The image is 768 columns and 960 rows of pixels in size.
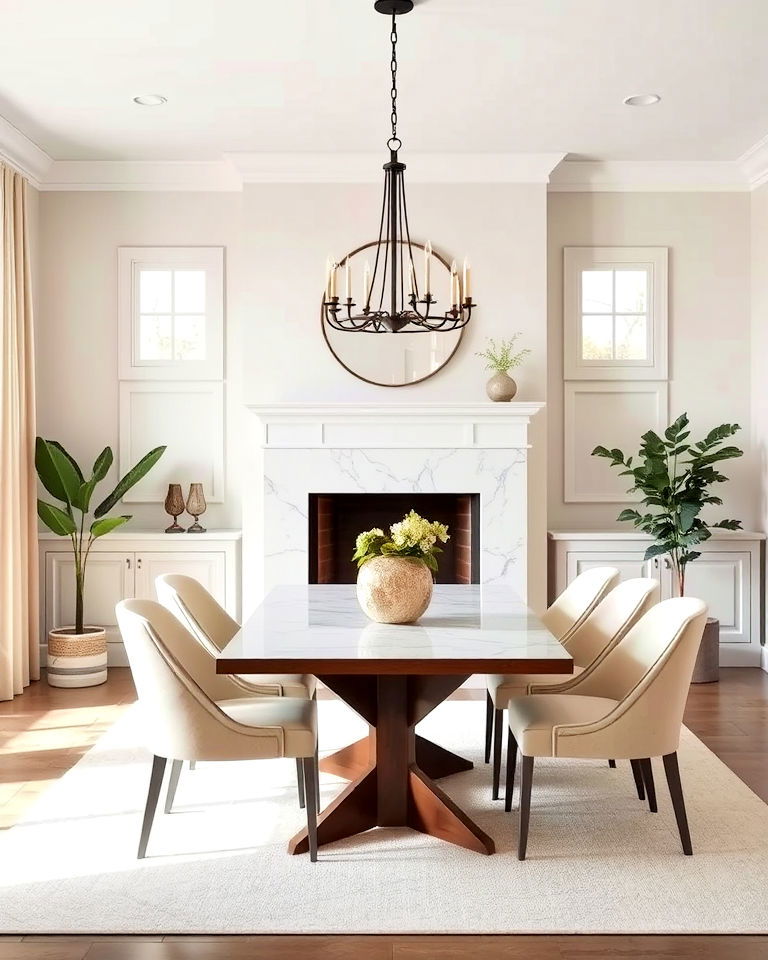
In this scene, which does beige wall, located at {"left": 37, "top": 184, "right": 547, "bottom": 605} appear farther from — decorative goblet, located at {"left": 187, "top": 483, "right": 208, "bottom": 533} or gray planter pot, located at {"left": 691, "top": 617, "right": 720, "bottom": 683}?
gray planter pot, located at {"left": 691, "top": 617, "right": 720, "bottom": 683}

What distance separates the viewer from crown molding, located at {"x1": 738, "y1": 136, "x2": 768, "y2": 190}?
542 centimetres

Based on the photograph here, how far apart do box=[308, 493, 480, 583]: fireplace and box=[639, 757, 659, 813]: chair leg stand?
2296 millimetres

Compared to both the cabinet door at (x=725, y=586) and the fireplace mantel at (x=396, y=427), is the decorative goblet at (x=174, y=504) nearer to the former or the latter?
the fireplace mantel at (x=396, y=427)

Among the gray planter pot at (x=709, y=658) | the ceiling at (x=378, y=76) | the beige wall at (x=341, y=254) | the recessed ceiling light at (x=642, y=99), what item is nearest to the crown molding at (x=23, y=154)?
the ceiling at (x=378, y=76)

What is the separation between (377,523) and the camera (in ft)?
19.4

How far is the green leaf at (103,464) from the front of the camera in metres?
5.57

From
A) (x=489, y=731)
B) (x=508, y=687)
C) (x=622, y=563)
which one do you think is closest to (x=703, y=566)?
(x=622, y=563)

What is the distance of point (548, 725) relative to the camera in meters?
2.96

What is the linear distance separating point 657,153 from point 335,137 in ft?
6.05

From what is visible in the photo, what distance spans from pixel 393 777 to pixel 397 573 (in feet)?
2.19

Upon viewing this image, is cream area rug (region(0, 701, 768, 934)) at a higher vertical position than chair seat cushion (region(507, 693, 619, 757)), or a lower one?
lower

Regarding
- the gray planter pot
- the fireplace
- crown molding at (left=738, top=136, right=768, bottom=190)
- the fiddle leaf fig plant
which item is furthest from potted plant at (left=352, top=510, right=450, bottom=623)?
crown molding at (left=738, top=136, right=768, bottom=190)

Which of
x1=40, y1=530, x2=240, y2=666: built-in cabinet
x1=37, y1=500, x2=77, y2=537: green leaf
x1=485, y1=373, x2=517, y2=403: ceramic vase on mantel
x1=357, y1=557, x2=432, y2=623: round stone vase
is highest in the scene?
x1=485, y1=373, x2=517, y2=403: ceramic vase on mantel

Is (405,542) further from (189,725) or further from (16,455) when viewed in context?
(16,455)
